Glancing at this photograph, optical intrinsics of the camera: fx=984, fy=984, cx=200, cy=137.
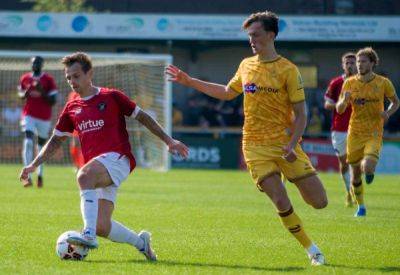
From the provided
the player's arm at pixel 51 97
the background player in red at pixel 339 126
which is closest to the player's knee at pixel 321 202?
the background player in red at pixel 339 126

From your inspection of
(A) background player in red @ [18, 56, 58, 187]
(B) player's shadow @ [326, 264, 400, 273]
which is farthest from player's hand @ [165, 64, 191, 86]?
(A) background player in red @ [18, 56, 58, 187]

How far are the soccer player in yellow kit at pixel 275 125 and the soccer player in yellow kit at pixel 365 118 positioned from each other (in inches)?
204

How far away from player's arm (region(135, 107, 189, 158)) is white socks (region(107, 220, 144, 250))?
0.93 meters

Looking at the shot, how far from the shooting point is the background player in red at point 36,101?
66.2 ft

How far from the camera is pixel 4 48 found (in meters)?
37.3

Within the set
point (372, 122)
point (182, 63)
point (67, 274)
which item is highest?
point (182, 63)

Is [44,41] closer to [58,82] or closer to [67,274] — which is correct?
[58,82]

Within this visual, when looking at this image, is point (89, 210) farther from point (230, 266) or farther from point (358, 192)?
point (358, 192)

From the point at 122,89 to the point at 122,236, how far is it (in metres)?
18.2

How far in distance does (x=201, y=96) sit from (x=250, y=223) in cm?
2146

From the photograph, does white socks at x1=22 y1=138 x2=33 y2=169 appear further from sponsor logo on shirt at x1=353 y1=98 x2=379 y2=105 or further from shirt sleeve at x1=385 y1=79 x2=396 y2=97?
shirt sleeve at x1=385 y1=79 x2=396 y2=97

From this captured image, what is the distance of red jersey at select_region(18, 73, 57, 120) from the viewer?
20.3 m

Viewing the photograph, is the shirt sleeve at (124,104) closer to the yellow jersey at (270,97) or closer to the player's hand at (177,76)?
the player's hand at (177,76)

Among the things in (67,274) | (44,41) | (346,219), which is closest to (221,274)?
(67,274)
